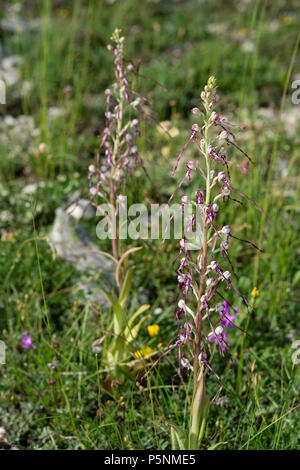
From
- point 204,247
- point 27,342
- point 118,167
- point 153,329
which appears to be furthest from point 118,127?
point 27,342

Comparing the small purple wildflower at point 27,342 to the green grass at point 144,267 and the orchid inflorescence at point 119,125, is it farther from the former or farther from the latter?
the orchid inflorescence at point 119,125

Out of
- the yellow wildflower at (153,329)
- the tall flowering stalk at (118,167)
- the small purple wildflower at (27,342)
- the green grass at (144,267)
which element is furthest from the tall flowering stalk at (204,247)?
the small purple wildflower at (27,342)

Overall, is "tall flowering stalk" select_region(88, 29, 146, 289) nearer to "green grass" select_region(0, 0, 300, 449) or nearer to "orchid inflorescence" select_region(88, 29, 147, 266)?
"orchid inflorescence" select_region(88, 29, 147, 266)

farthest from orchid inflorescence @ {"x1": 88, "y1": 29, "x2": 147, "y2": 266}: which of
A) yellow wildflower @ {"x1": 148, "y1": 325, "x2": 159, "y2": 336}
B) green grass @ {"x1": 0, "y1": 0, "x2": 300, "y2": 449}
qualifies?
yellow wildflower @ {"x1": 148, "y1": 325, "x2": 159, "y2": 336}

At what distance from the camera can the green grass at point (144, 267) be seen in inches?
94.3

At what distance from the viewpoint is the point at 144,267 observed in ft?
10.9

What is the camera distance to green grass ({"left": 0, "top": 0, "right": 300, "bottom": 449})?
7.86ft

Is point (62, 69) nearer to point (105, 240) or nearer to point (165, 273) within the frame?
point (105, 240)

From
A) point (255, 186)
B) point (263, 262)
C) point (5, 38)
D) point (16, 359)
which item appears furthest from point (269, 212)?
point (5, 38)

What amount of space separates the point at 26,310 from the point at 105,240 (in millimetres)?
959

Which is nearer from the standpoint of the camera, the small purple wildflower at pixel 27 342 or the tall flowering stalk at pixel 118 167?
the tall flowering stalk at pixel 118 167

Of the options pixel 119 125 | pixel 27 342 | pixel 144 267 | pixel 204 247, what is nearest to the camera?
pixel 204 247

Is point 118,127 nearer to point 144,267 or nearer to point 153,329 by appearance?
point 153,329

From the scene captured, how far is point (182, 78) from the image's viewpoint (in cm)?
546
